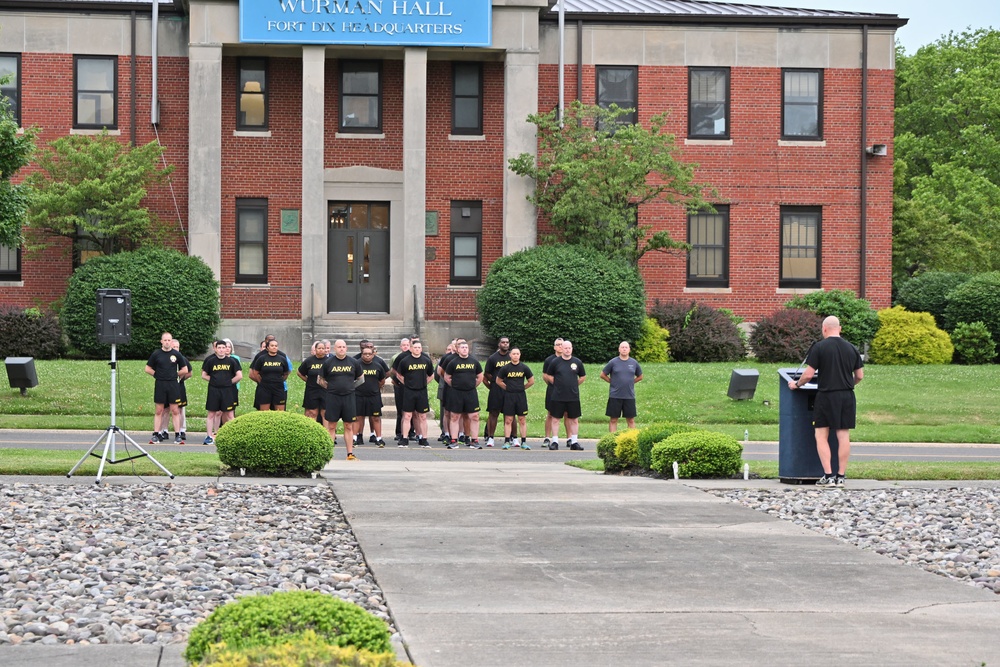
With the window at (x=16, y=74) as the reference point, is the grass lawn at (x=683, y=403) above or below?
below

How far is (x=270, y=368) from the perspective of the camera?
21953 millimetres

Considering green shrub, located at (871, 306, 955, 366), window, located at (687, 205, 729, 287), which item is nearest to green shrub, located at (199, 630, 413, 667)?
green shrub, located at (871, 306, 955, 366)

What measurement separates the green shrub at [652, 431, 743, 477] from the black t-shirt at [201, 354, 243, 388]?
8.46 m

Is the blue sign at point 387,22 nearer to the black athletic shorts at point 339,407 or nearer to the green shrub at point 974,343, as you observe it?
the green shrub at point 974,343

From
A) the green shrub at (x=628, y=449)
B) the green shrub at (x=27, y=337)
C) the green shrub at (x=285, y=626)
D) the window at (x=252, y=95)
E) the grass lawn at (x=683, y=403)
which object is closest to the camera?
the green shrub at (x=285, y=626)

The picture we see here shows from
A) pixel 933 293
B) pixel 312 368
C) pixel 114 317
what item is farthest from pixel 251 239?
pixel 114 317

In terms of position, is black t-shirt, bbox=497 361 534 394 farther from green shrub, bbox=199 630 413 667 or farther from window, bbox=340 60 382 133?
Result: green shrub, bbox=199 630 413 667

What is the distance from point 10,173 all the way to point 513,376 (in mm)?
9502

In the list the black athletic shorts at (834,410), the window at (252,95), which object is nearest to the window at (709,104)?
the window at (252,95)

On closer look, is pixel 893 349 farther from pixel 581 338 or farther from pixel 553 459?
pixel 553 459

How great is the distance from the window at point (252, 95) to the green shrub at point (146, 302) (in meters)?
5.10

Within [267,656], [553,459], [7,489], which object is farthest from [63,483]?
[267,656]

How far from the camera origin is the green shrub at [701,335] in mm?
33250

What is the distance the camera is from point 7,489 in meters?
13.1
